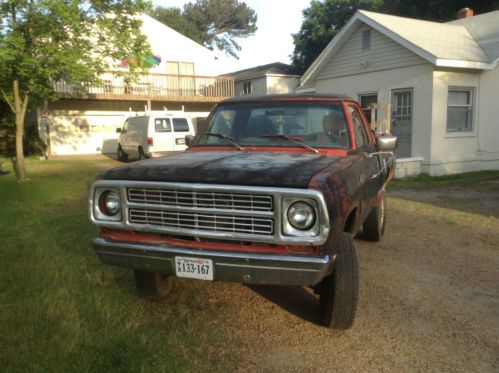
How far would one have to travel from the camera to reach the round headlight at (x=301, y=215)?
2.83m

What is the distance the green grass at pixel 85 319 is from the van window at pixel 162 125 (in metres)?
10.0

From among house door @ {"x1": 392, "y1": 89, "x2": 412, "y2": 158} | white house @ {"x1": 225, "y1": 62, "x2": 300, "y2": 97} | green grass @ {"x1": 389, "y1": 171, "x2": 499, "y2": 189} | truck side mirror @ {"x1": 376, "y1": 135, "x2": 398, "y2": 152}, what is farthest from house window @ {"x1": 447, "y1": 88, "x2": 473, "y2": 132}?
white house @ {"x1": 225, "y1": 62, "x2": 300, "y2": 97}

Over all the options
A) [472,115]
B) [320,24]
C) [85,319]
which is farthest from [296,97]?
[320,24]

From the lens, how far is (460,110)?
42.8ft

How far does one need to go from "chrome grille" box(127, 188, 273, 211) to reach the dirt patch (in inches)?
42.8

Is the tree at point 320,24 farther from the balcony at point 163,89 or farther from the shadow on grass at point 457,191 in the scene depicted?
the shadow on grass at point 457,191

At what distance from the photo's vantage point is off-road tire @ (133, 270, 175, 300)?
385 cm

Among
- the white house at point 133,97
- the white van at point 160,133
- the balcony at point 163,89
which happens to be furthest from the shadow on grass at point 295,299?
the balcony at point 163,89

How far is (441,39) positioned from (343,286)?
12618 millimetres

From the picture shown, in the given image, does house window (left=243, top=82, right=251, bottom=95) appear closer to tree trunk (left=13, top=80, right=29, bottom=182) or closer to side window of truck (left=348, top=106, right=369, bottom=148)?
tree trunk (left=13, top=80, right=29, bottom=182)

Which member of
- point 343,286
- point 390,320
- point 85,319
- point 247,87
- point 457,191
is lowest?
point 457,191

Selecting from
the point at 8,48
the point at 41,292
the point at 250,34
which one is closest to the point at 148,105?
the point at 8,48

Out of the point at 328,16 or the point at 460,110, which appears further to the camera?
the point at 328,16

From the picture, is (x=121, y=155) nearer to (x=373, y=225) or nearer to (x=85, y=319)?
(x=373, y=225)
